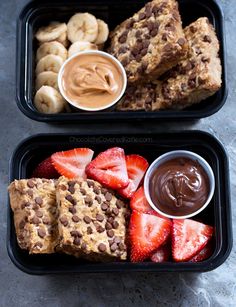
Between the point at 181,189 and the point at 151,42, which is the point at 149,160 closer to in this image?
the point at 181,189

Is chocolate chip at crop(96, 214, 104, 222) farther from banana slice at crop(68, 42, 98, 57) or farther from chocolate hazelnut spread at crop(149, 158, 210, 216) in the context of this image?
banana slice at crop(68, 42, 98, 57)

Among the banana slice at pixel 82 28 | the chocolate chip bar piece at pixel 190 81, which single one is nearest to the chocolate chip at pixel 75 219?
the chocolate chip bar piece at pixel 190 81

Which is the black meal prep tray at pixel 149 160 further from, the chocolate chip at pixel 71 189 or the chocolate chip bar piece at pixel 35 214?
the chocolate chip at pixel 71 189

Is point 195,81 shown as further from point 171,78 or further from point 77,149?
point 77,149

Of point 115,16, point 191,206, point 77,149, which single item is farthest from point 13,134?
point 191,206

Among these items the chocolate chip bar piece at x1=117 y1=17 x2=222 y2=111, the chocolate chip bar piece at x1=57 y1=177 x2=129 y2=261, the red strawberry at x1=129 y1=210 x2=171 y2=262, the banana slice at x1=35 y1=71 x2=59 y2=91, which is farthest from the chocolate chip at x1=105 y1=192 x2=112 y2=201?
the banana slice at x1=35 y1=71 x2=59 y2=91
